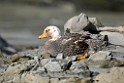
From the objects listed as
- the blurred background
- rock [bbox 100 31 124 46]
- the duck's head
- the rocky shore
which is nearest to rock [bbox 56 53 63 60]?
the rocky shore

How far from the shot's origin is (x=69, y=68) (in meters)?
7.80

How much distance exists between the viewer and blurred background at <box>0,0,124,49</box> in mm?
25812

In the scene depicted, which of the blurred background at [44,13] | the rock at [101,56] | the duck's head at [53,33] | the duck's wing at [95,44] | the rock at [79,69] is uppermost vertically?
the blurred background at [44,13]

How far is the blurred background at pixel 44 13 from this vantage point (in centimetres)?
2581

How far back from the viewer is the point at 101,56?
26.2 ft

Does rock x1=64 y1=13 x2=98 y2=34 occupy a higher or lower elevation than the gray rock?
higher

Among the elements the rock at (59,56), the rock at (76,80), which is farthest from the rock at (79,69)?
the rock at (59,56)

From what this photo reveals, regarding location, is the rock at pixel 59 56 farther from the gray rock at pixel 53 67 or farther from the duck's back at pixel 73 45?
the gray rock at pixel 53 67

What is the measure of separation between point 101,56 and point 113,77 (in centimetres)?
69

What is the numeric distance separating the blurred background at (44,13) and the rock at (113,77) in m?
16.5

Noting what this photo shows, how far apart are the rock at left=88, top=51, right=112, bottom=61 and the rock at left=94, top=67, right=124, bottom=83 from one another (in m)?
Answer: 0.54

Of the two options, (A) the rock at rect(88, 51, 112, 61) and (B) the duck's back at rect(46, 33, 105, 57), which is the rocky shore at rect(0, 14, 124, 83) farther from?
(B) the duck's back at rect(46, 33, 105, 57)

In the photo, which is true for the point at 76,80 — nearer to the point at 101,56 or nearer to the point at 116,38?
the point at 101,56

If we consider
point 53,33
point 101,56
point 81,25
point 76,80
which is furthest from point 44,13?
point 76,80
